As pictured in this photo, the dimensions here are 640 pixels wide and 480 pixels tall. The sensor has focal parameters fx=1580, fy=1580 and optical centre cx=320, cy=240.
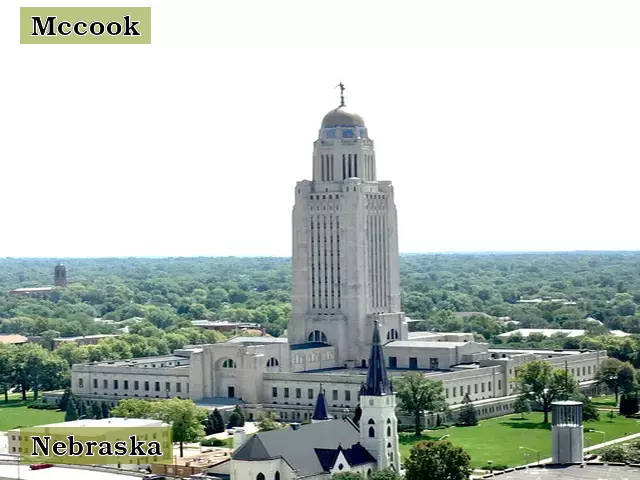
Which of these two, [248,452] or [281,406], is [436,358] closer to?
[281,406]

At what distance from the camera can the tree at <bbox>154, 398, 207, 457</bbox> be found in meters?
106

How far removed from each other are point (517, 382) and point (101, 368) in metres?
35.5

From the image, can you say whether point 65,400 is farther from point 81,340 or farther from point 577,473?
point 577,473

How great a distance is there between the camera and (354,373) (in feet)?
432

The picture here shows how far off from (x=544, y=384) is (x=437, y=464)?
126ft

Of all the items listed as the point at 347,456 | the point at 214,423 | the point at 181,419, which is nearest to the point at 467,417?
the point at 214,423

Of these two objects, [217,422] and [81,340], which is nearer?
[217,422]

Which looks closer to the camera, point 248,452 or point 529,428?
point 248,452

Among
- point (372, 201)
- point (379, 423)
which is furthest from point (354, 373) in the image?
point (379, 423)

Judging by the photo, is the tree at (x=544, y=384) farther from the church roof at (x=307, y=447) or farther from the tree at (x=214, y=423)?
the church roof at (x=307, y=447)

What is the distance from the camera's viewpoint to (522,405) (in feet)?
405

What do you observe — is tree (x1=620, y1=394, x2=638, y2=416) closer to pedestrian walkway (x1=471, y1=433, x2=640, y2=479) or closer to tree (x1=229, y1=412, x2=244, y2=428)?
pedestrian walkway (x1=471, y1=433, x2=640, y2=479)

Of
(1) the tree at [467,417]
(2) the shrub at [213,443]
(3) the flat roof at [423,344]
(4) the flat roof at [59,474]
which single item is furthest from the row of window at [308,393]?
(4) the flat roof at [59,474]

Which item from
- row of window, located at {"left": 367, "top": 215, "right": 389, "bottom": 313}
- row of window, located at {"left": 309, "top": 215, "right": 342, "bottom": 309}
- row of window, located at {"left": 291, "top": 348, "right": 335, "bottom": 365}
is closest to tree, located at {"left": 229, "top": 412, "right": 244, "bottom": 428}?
row of window, located at {"left": 291, "top": 348, "right": 335, "bottom": 365}
